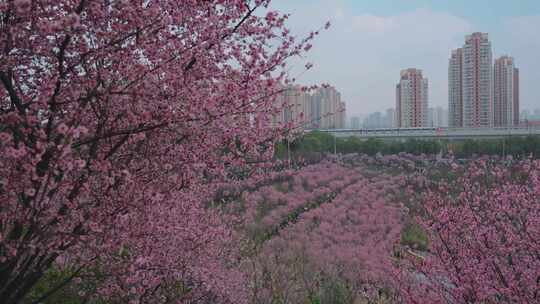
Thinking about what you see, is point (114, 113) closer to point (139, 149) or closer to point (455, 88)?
point (139, 149)

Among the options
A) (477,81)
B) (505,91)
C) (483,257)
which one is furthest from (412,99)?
(483,257)

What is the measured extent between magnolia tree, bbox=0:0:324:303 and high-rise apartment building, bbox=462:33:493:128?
22.1 meters

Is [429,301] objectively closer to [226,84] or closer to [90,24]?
[226,84]

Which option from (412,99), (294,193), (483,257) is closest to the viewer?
(483,257)

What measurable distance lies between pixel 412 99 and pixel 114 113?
2945 centimetres

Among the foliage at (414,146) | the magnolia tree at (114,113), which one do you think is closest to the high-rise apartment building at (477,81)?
the foliage at (414,146)

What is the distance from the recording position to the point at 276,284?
5.60 meters

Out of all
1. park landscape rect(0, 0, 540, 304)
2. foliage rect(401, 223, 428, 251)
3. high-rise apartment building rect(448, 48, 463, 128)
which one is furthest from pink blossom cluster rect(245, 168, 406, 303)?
high-rise apartment building rect(448, 48, 463, 128)

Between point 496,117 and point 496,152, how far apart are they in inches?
237

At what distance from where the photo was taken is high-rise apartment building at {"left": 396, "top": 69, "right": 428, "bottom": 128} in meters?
29.2

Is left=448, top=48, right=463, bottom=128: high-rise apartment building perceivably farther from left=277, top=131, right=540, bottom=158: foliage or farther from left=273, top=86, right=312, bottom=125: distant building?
left=273, top=86, right=312, bottom=125: distant building

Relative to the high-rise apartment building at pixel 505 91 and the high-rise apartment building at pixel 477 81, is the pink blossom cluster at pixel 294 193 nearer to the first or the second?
the high-rise apartment building at pixel 477 81

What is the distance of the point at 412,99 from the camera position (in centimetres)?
2952

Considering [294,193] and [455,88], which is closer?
[294,193]
